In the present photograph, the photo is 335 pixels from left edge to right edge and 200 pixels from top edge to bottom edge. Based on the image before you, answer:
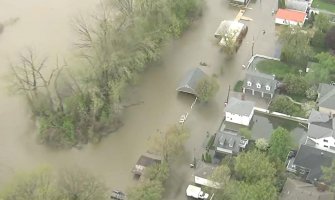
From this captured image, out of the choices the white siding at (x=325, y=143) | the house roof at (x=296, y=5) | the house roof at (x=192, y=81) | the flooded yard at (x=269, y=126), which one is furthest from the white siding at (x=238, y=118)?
the house roof at (x=296, y=5)

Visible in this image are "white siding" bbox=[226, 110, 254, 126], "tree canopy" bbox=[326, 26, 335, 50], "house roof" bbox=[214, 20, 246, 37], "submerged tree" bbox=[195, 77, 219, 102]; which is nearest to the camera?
"white siding" bbox=[226, 110, 254, 126]

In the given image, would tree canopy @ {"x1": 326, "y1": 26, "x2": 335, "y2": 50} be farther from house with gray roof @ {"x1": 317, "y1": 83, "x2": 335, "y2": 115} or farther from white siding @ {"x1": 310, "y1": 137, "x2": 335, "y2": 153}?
white siding @ {"x1": 310, "y1": 137, "x2": 335, "y2": 153}

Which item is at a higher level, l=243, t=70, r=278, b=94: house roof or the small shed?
l=243, t=70, r=278, b=94: house roof

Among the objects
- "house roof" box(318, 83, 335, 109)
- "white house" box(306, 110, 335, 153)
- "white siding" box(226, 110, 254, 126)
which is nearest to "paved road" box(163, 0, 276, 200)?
"white siding" box(226, 110, 254, 126)

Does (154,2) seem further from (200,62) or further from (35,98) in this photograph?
(35,98)

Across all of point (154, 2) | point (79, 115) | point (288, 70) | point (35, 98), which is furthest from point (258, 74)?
point (35, 98)

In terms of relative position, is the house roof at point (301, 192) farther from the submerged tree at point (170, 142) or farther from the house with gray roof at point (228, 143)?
the submerged tree at point (170, 142)
